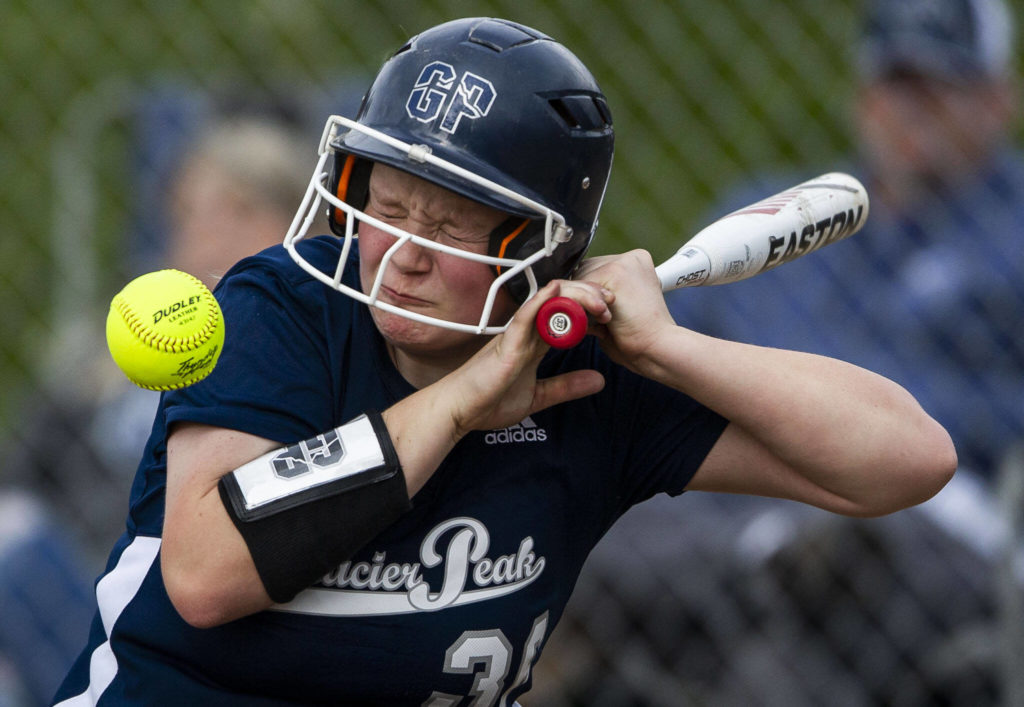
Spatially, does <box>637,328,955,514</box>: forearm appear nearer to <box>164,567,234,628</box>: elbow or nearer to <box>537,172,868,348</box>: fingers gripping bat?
<box>537,172,868,348</box>: fingers gripping bat

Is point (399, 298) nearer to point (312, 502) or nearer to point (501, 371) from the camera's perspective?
point (501, 371)

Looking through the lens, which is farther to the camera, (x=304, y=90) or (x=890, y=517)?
(x=304, y=90)

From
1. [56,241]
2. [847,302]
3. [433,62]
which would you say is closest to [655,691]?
[847,302]

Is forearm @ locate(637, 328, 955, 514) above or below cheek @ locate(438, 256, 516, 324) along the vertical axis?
below

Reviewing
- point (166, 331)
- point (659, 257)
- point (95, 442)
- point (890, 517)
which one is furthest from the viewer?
point (659, 257)

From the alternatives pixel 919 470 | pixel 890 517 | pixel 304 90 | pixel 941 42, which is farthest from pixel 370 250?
pixel 304 90

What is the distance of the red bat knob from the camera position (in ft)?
5.04

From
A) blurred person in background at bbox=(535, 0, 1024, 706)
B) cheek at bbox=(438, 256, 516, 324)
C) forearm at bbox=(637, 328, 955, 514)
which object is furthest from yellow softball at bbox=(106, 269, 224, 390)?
blurred person in background at bbox=(535, 0, 1024, 706)

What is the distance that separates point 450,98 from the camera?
163 centimetres

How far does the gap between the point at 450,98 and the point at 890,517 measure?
5.47 ft

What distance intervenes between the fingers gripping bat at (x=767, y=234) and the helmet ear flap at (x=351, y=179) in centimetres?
42

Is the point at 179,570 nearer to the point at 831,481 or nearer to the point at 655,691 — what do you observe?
the point at 831,481

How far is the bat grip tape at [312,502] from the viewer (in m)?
1.49

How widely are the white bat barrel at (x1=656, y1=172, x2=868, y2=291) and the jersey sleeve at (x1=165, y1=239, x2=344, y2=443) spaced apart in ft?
1.61
